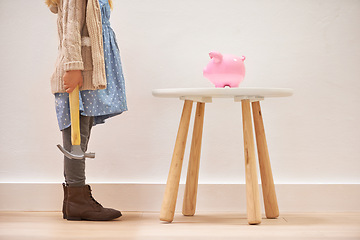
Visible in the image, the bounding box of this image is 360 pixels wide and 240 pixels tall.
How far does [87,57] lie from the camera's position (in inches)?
51.8

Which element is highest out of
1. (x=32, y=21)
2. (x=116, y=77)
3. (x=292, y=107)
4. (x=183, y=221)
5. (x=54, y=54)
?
(x=32, y=21)

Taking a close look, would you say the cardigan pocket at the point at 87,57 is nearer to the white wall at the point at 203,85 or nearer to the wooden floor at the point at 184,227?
the white wall at the point at 203,85

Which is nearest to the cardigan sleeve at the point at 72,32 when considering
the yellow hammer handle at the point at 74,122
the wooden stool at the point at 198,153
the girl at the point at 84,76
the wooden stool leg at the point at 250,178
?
the girl at the point at 84,76

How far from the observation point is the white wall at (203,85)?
5.30ft

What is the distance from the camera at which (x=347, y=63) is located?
1.64 meters

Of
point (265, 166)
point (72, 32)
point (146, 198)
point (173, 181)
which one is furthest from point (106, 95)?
point (265, 166)

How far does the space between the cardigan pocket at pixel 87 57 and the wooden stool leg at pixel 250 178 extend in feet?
1.49

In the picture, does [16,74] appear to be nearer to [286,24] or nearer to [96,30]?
[96,30]

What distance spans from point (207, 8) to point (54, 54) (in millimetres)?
569

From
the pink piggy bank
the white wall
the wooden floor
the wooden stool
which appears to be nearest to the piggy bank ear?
the pink piggy bank

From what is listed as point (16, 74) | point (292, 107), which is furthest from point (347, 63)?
point (16, 74)

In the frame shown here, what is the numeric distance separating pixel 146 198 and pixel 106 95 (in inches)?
16.8

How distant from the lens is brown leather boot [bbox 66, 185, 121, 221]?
1.37 metres

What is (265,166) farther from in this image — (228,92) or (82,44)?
(82,44)
